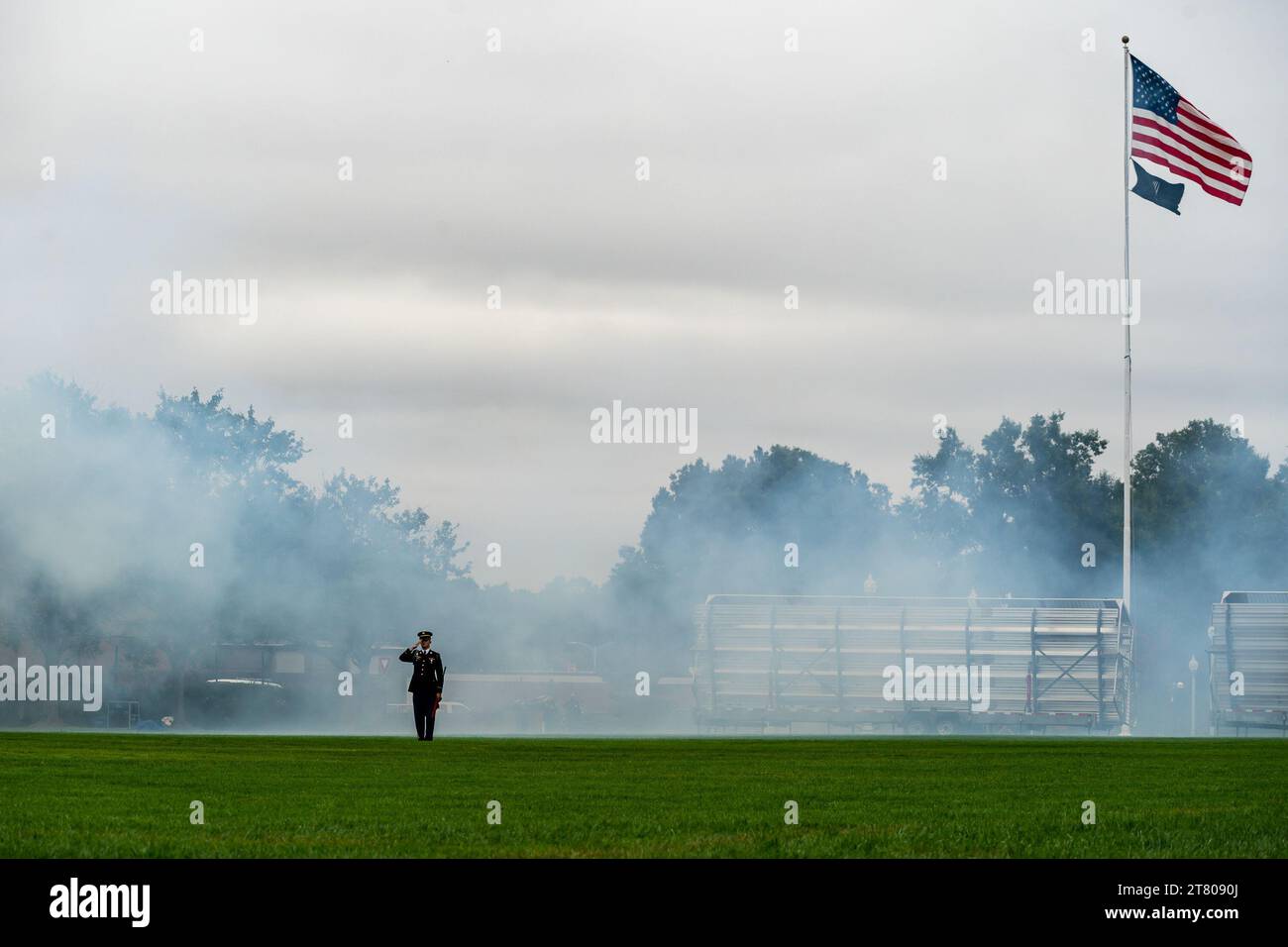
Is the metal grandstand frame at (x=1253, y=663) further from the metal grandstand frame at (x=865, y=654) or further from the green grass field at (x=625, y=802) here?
the green grass field at (x=625, y=802)

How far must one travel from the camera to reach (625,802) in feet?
49.5

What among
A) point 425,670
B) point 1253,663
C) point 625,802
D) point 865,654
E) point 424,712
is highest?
point 425,670

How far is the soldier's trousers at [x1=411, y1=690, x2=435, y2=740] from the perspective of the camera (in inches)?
1137

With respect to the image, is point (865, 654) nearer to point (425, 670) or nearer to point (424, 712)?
point (424, 712)

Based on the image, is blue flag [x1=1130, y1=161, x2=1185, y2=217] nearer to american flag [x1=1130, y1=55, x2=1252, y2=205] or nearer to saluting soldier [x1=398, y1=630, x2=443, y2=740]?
american flag [x1=1130, y1=55, x2=1252, y2=205]

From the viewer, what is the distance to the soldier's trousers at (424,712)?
2889 cm

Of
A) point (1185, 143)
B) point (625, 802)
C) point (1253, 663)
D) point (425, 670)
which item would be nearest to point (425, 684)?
point (425, 670)

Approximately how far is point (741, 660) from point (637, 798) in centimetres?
3563

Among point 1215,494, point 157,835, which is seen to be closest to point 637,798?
point 157,835

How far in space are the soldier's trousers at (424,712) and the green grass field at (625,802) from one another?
334 cm

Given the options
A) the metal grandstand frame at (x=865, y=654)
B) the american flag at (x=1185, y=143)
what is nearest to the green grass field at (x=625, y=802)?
the american flag at (x=1185, y=143)

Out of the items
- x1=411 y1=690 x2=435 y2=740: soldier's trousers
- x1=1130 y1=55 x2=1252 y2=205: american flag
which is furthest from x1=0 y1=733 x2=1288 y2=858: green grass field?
x1=1130 y1=55 x2=1252 y2=205: american flag

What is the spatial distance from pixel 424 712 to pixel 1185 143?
943 inches
